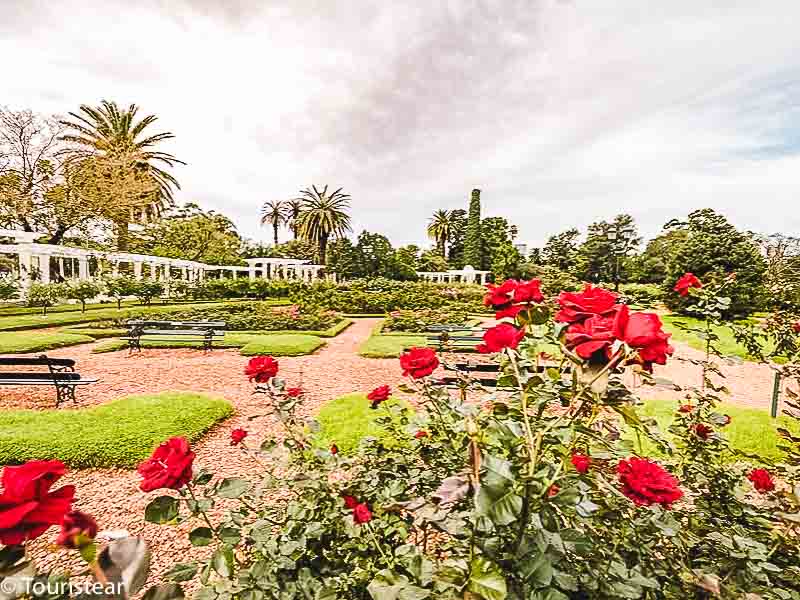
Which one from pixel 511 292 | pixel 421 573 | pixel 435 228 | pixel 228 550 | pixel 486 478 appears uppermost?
pixel 435 228

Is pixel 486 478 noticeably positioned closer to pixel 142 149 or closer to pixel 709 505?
pixel 709 505

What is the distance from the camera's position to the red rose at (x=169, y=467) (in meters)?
1.13

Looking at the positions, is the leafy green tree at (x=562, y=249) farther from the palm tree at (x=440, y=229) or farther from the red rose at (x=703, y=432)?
the red rose at (x=703, y=432)

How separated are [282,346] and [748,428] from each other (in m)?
9.25

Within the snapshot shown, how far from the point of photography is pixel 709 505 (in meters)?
1.85

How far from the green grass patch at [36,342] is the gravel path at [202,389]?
1.01ft

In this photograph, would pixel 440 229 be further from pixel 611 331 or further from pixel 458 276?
pixel 611 331

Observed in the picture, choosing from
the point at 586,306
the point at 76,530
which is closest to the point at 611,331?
A: the point at 586,306

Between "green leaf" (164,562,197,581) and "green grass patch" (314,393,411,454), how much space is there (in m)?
3.03

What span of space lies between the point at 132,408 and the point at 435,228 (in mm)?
59624

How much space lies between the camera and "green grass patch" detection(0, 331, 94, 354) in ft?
30.9

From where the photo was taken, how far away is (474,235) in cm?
5106

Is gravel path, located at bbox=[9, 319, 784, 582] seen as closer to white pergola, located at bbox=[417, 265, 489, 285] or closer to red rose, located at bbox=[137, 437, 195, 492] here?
red rose, located at bbox=[137, 437, 195, 492]

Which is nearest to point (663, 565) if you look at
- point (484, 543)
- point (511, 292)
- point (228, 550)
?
point (484, 543)
